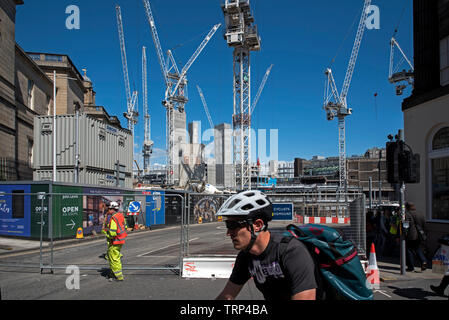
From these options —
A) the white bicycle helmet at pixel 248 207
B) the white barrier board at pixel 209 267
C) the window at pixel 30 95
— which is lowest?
the white barrier board at pixel 209 267

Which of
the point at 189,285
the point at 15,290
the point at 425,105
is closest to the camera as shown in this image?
the point at 15,290

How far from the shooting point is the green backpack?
2.40m

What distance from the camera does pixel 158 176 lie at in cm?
13075

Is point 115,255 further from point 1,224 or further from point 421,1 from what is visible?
point 421,1

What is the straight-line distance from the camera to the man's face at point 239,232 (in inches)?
106

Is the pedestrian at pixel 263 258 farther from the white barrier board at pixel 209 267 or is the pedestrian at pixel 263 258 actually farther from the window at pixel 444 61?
the window at pixel 444 61

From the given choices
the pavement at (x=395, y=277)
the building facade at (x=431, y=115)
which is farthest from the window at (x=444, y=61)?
the pavement at (x=395, y=277)

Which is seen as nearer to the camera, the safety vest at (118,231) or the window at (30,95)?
the safety vest at (118,231)

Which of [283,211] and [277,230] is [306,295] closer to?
[277,230]

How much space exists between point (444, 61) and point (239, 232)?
13398mm

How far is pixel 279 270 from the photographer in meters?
2.51

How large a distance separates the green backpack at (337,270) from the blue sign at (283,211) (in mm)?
7592
